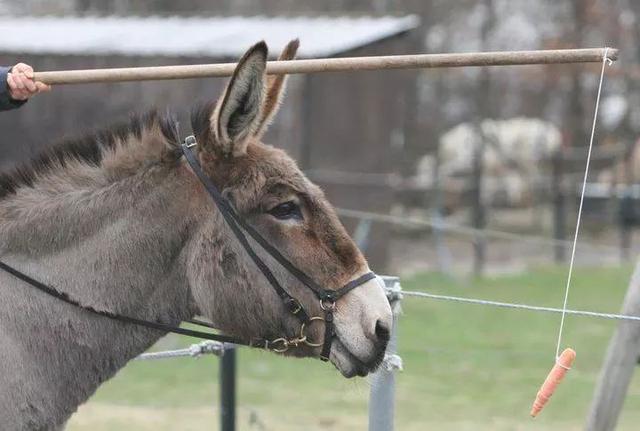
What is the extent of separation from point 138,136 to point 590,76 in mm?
27448

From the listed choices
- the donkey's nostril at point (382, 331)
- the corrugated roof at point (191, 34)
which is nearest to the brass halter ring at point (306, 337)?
the donkey's nostril at point (382, 331)

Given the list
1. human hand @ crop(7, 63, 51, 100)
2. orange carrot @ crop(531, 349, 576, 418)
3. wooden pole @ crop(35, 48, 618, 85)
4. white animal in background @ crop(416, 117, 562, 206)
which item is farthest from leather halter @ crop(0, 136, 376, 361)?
white animal in background @ crop(416, 117, 562, 206)

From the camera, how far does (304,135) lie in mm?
16203

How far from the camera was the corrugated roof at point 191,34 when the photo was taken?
51.2ft

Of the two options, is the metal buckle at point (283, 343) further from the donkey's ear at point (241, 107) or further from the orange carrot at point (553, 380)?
the orange carrot at point (553, 380)

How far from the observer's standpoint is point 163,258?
3.96 m

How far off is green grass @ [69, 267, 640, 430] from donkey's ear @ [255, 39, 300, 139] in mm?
3040

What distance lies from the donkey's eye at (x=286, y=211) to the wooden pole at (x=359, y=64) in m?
0.48

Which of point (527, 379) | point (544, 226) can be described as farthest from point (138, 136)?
point (544, 226)

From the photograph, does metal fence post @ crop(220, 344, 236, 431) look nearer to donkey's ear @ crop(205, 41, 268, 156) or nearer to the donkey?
the donkey

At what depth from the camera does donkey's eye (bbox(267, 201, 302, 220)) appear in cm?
398

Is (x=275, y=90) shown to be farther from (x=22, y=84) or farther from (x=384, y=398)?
(x=384, y=398)

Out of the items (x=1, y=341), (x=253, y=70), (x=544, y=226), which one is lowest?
(x=544, y=226)

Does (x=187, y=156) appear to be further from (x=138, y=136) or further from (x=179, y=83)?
(x=179, y=83)
